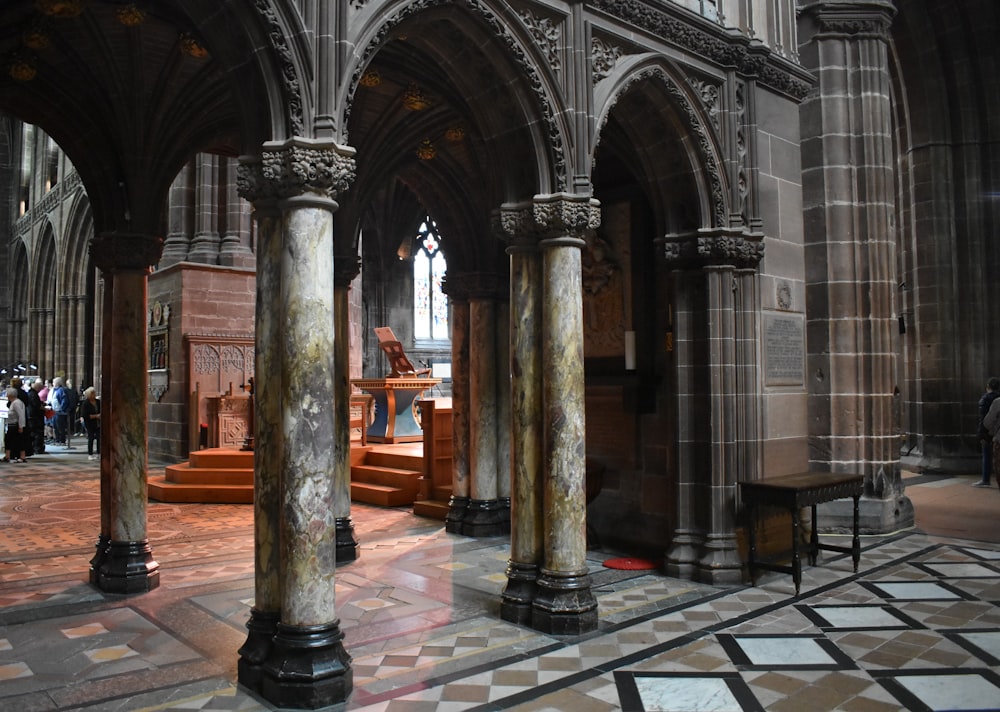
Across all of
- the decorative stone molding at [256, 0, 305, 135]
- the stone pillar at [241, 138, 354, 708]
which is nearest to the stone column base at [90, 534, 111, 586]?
the stone pillar at [241, 138, 354, 708]

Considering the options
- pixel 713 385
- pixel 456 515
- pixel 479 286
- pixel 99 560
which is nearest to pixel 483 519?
pixel 456 515

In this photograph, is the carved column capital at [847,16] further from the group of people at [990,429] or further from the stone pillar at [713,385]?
the group of people at [990,429]

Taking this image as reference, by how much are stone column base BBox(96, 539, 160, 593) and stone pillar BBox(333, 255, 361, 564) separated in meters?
1.59

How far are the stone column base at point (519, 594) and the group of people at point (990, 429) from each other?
224 inches

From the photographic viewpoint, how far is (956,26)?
14.3 meters

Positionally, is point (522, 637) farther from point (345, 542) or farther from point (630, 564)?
point (345, 542)

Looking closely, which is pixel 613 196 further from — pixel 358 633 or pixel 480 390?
pixel 358 633

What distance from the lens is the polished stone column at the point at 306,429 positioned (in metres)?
4.07

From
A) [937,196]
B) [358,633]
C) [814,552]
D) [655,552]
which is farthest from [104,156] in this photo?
[937,196]

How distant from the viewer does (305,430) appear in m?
4.12

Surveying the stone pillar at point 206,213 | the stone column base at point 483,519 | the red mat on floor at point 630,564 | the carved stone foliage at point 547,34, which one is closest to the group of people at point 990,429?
the red mat on floor at point 630,564

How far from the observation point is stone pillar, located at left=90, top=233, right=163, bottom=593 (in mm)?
6273

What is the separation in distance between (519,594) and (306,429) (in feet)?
7.01

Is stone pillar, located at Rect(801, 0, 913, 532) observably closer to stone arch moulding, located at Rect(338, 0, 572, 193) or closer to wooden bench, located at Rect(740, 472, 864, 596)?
wooden bench, located at Rect(740, 472, 864, 596)
